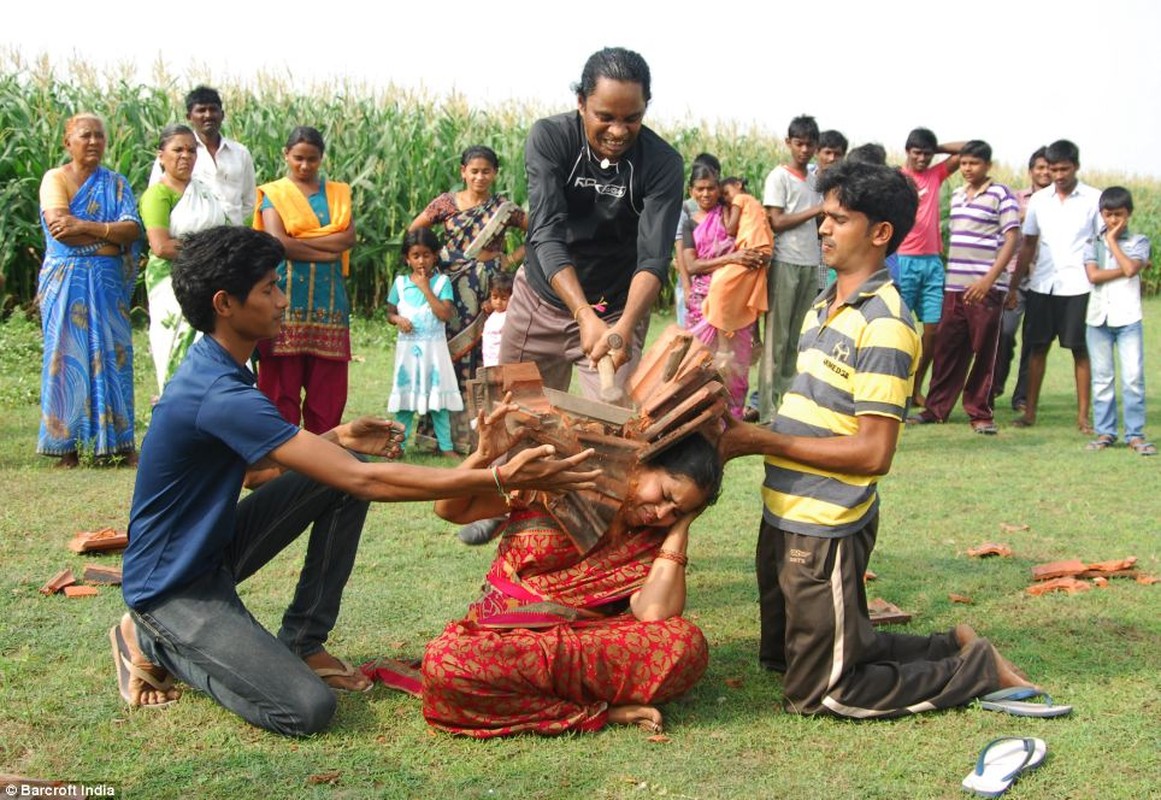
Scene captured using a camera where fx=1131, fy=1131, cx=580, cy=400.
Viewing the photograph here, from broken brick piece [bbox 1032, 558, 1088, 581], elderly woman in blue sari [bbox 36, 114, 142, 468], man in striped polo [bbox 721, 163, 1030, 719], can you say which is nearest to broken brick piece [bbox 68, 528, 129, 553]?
elderly woman in blue sari [bbox 36, 114, 142, 468]


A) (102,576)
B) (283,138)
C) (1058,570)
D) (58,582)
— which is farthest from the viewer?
(283,138)

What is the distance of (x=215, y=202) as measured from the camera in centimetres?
777

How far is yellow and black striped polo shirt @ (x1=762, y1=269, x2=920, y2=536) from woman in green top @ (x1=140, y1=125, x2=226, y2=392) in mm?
4861

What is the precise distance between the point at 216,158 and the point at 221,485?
5.05 meters

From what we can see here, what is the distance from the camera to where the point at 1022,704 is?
408cm

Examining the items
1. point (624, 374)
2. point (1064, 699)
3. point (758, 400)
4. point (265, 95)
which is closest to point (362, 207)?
point (265, 95)

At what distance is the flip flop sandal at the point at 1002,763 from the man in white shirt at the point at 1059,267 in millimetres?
6940

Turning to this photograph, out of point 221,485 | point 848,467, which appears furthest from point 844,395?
point 221,485

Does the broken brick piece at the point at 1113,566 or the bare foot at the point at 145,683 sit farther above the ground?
the broken brick piece at the point at 1113,566

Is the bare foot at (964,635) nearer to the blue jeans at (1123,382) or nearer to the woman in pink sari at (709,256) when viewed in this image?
the woman in pink sari at (709,256)

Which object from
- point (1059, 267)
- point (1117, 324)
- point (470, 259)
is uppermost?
point (1059, 267)

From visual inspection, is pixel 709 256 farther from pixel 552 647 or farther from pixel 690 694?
pixel 552 647

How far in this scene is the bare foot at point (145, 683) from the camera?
159 inches

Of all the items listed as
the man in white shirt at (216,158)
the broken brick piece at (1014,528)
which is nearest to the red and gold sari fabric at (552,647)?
the broken brick piece at (1014,528)
